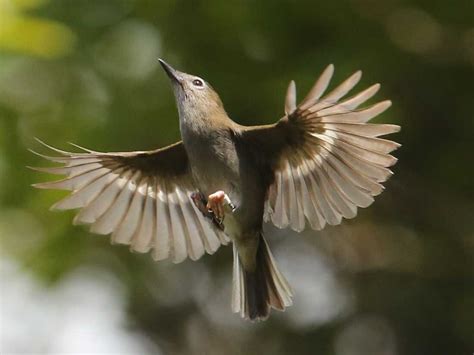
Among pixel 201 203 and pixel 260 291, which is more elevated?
pixel 201 203

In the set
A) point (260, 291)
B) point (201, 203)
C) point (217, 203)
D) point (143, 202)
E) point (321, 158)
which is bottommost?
point (260, 291)

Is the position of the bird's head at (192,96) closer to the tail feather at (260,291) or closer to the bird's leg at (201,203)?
the bird's leg at (201,203)

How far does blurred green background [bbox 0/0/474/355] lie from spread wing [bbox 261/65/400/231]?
146 cm

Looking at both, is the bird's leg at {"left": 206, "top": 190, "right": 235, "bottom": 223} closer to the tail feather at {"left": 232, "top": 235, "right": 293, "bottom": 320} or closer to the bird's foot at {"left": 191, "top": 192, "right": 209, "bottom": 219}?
the bird's foot at {"left": 191, "top": 192, "right": 209, "bottom": 219}

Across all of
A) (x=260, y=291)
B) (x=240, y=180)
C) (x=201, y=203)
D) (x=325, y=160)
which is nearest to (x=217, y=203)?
(x=201, y=203)

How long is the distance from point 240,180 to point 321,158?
0.41 m

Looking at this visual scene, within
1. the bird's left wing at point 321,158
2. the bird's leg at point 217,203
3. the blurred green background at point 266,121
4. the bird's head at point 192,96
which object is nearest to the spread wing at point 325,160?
the bird's left wing at point 321,158

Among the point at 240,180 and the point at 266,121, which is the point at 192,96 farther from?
the point at 266,121

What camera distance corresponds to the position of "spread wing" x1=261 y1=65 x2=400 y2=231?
5.21 metres

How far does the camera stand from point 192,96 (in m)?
5.88

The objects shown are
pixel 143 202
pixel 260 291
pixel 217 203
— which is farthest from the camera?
pixel 143 202

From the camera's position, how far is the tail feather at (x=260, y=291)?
6297mm

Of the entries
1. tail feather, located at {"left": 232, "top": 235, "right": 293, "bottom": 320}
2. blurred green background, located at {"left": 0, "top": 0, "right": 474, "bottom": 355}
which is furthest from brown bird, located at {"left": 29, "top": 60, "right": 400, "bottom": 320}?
blurred green background, located at {"left": 0, "top": 0, "right": 474, "bottom": 355}

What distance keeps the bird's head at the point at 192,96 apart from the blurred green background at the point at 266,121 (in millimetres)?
911
